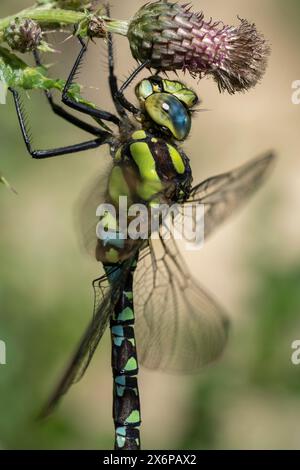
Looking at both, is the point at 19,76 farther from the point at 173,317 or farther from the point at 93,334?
the point at 173,317

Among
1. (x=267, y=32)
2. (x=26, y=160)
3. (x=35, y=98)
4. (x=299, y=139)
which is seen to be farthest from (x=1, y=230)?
(x=267, y=32)

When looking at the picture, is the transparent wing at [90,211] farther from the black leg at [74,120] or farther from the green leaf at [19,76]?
the green leaf at [19,76]

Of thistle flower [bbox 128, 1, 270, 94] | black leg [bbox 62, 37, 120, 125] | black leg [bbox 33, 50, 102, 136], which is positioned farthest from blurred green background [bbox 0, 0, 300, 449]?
thistle flower [bbox 128, 1, 270, 94]

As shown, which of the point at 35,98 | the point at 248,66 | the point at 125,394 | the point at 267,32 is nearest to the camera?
the point at 248,66

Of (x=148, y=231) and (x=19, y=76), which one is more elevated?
(x=19, y=76)

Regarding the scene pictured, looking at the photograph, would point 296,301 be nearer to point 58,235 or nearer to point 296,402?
point 296,402

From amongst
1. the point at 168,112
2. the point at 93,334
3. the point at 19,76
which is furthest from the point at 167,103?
the point at 93,334
